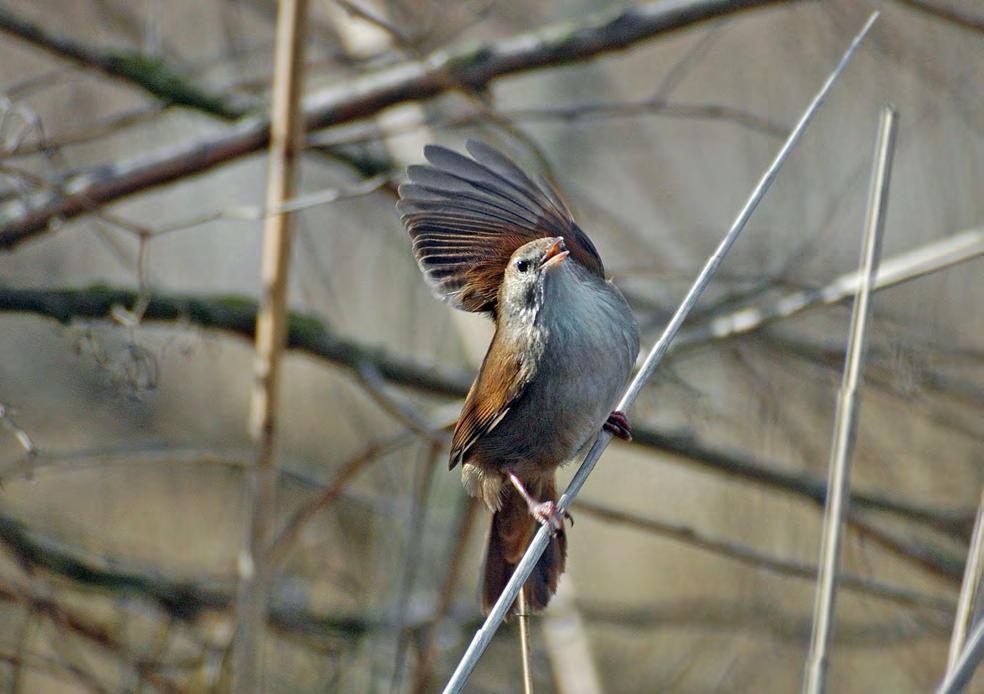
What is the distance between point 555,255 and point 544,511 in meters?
0.64

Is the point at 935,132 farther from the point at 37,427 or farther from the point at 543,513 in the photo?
the point at 37,427

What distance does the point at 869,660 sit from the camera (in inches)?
278

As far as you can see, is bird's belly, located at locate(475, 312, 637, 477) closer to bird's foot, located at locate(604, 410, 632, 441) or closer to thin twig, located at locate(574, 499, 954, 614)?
bird's foot, located at locate(604, 410, 632, 441)

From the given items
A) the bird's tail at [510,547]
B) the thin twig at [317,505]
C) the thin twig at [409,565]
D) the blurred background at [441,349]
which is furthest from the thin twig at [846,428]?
the thin twig at [317,505]

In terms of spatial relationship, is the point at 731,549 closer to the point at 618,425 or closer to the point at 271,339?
the point at 618,425

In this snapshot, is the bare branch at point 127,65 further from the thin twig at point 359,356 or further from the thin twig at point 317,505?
the thin twig at point 317,505

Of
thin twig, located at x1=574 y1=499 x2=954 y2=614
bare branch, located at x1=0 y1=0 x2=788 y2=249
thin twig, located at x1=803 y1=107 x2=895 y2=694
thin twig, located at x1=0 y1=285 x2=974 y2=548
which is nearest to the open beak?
thin twig, located at x1=803 y1=107 x2=895 y2=694

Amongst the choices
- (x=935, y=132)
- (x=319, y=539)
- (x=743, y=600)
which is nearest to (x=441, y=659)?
(x=319, y=539)

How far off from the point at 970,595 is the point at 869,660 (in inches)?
226

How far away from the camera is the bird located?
2547 millimetres

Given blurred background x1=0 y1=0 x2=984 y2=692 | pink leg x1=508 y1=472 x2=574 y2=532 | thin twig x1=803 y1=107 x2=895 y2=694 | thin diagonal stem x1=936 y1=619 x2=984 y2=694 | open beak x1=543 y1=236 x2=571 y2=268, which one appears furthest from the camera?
blurred background x1=0 y1=0 x2=984 y2=692

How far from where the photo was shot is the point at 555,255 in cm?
254

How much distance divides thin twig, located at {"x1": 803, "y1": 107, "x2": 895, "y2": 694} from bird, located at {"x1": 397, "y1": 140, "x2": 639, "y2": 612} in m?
0.65

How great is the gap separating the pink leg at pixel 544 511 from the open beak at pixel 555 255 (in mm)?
594
